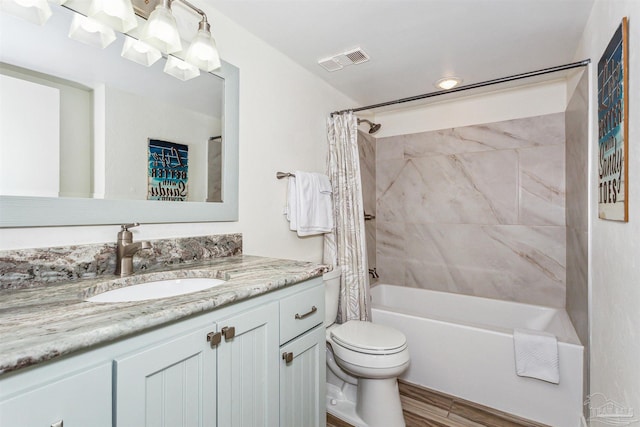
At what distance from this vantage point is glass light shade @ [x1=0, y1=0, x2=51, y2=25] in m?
0.94

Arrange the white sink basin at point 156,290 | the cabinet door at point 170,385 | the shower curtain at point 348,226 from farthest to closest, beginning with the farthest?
the shower curtain at point 348,226
the white sink basin at point 156,290
the cabinet door at point 170,385

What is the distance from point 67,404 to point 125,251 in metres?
0.61

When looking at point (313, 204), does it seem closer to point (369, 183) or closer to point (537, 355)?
point (369, 183)

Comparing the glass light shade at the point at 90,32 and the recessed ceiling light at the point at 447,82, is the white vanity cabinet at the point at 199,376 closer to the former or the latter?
the glass light shade at the point at 90,32

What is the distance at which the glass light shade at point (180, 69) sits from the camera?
1.35 meters

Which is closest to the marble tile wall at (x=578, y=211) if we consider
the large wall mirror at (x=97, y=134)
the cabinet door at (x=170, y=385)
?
the cabinet door at (x=170, y=385)

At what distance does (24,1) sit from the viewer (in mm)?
955

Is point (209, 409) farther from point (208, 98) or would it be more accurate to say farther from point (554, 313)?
point (554, 313)

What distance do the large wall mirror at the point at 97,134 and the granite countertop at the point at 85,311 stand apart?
0.83 feet

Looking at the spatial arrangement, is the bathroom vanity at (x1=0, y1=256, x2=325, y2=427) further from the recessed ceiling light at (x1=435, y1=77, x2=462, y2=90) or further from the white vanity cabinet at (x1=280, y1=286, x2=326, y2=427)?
the recessed ceiling light at (x1=435, y1=77, x2=462, y2=90)

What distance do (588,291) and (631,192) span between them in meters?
0.82

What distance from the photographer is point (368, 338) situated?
173 cm

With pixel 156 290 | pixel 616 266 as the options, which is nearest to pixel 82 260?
pixel 156 290

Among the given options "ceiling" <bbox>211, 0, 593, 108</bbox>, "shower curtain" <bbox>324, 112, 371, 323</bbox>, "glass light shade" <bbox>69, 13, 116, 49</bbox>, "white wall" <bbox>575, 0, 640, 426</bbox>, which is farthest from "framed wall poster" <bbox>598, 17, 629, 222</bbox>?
"glass light shade" <bbox>69, 13, 116, 49</bbox>
